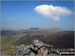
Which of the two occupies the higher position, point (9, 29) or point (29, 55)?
point (9, 29)

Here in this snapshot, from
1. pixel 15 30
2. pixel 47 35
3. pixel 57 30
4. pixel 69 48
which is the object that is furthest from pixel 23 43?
pixel 69 48

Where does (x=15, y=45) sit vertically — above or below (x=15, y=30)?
below

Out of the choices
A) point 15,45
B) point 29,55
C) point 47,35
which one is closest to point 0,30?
point 15,45

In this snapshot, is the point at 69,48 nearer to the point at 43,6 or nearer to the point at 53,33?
the point at 53,33

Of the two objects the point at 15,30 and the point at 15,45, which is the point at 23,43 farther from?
the point at 15,30

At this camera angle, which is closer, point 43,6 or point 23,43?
point 43,6

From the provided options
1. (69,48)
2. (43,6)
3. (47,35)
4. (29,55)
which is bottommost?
(29,55)
